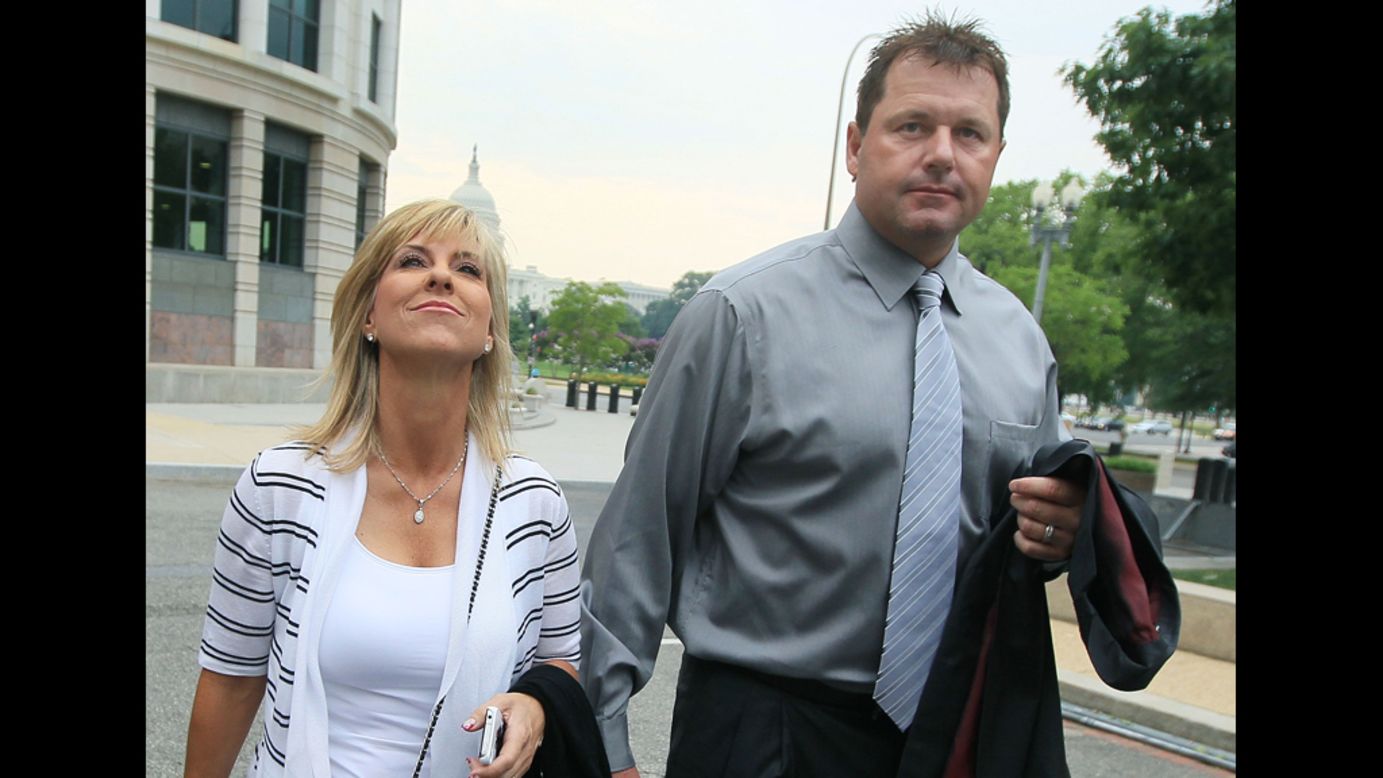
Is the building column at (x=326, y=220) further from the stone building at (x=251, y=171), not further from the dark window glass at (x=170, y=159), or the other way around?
the dark window glass at (x=170, y=159)

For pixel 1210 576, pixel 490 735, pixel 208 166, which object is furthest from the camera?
pixel 208 166

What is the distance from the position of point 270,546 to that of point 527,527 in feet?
1.61

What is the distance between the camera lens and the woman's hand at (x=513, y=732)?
1943 mm

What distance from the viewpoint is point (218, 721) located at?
216cm

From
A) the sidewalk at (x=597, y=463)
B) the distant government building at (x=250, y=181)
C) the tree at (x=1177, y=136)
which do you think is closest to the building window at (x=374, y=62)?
the distant government building at (x=250, y=181)

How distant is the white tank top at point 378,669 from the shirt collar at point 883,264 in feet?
3.69

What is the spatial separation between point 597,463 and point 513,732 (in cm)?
1669

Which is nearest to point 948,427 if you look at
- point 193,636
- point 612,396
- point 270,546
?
point 270,546

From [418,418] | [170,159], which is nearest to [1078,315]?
[170,159]

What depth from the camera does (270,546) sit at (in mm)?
2088

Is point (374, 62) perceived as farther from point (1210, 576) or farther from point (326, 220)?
point (1210, 576)
